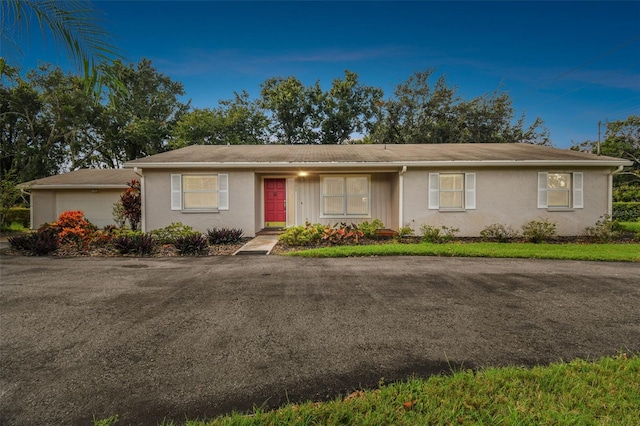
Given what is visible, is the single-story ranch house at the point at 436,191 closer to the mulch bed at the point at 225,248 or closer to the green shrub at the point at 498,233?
the green shrub at the point at 498,233

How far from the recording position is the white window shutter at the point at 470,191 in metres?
10.2

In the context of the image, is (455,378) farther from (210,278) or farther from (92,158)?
(92,158)

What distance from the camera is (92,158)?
2547cm

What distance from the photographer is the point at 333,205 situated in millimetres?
11703

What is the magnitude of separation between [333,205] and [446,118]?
16738 mm

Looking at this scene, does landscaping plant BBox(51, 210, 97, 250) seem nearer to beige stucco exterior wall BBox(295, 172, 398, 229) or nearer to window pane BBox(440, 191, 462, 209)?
beige stucco exterior wall BBox(295, 172, 398, 229)

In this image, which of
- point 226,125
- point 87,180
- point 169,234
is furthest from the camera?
point 226,125

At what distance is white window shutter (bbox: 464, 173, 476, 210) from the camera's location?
33.6 ft

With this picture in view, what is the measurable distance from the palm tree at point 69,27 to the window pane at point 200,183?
7.45 m

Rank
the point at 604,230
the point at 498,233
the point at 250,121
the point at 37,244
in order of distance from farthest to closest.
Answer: the point at 250,121 → the point at 498,233 → the point at 604,230 → the point at 37,244

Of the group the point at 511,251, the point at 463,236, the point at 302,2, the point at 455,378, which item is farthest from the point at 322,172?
the point at 455,378

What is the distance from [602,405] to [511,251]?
20.9ft

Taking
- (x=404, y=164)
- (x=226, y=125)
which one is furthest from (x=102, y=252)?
(x=226, y=125)

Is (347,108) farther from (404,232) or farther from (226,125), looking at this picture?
(404,232)
